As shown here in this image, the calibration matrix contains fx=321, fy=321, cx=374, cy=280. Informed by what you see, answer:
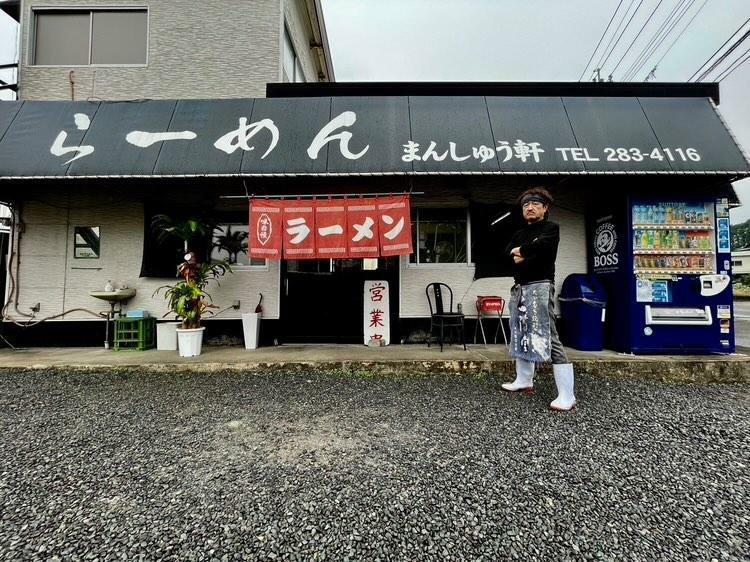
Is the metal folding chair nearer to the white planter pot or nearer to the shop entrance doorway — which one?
the shop entrance doorway

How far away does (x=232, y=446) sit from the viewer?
2.38 metres

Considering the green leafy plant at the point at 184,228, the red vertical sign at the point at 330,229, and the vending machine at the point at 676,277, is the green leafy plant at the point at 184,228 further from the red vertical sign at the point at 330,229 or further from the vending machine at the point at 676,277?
the vending machine at the point at 676,277

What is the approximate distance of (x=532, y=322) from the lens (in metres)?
3.13

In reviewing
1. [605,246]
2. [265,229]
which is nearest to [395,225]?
[265,229]

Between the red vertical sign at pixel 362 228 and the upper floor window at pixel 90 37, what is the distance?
551cm

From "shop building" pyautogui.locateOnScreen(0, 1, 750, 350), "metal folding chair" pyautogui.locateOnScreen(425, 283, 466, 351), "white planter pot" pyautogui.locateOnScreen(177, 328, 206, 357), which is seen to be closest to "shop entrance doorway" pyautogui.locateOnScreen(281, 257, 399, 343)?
"shop building" pyautogui.locateOnScreen(0, 1, 750, 350)

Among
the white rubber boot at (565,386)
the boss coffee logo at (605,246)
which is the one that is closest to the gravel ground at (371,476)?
the white rubber boot at (565,386)

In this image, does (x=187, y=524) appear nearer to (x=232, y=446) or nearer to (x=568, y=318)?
(x=232, y=446)

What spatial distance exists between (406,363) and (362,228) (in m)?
1.96

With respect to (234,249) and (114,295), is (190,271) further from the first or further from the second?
(114,295)

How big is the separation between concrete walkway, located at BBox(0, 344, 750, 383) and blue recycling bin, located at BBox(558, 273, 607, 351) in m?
0.19

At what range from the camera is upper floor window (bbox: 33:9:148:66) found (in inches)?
246

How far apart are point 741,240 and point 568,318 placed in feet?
294

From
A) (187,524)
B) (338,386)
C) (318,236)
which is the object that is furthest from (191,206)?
(187,524)
